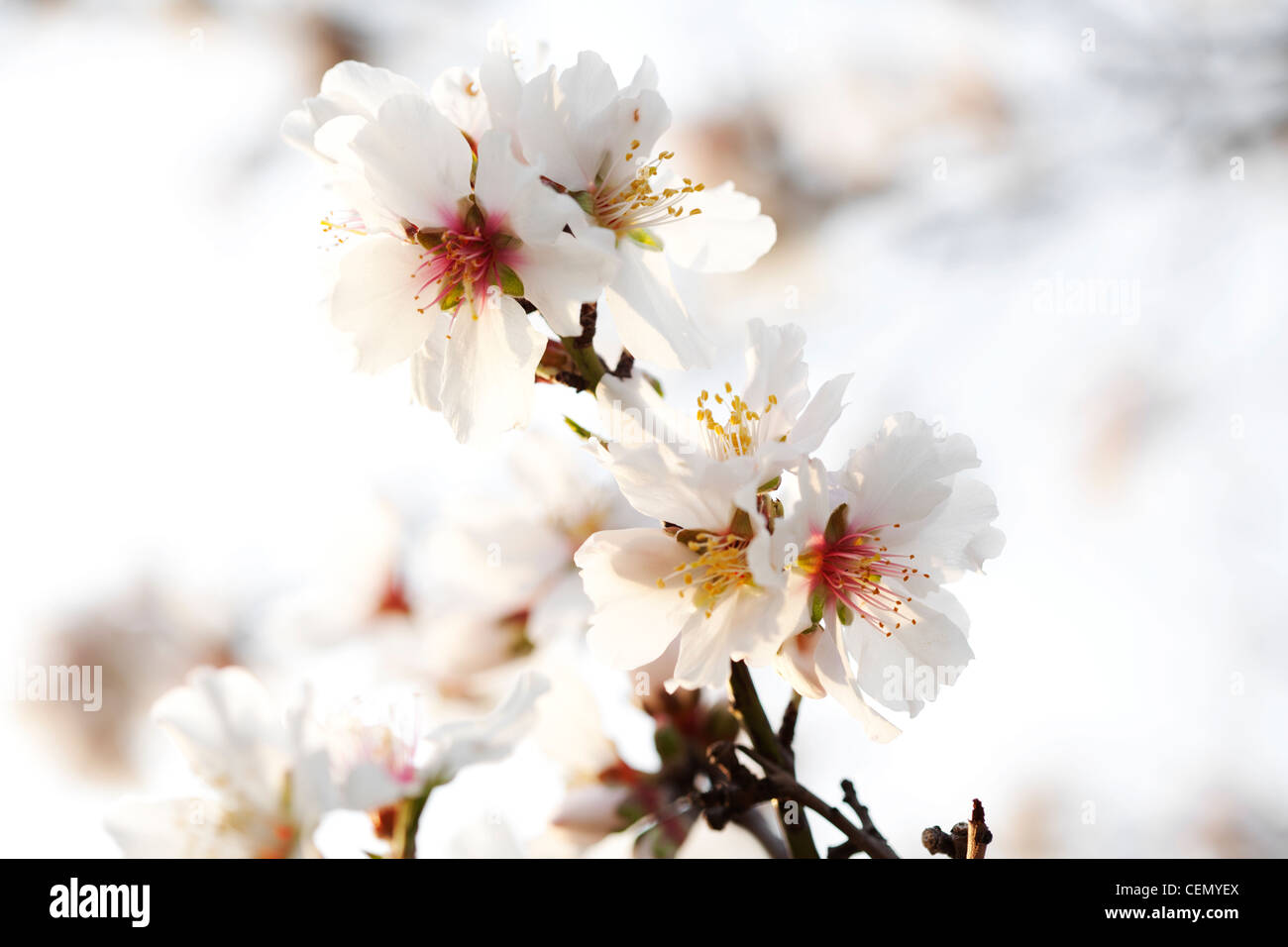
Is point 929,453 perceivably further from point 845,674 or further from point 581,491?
point 581,491

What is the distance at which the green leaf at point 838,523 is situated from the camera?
698 millimetres

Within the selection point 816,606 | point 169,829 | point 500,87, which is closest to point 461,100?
point 500,87

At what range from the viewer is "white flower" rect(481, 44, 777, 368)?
0.71 meters

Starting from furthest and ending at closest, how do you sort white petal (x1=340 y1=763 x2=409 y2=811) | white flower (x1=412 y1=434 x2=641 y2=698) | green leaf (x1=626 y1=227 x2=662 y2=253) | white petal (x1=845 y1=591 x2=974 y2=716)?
white flower (x1=412 y1=434 x2=641 y2=698) → green leaf (x1=626 y1=227 x2=662 y2=253) → white petal (x1=845 y1=591 x2=974 y2=716) → white petal (x1=340 y1=763 x2=409 y2=811)

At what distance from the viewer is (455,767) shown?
0.65m

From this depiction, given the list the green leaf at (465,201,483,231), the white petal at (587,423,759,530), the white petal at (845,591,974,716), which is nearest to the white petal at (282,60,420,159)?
the green leaf at (465,201,483,231)

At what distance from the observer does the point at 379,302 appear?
736mm

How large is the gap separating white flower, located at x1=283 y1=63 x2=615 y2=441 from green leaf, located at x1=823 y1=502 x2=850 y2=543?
242 mm

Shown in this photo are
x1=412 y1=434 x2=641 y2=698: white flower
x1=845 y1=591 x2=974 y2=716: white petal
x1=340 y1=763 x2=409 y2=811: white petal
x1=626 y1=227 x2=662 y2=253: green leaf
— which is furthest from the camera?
x1=412 y1=434 x2=641 y2=698: white flower

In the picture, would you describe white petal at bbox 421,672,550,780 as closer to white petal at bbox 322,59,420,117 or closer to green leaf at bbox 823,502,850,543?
green leaf at bbox 823,502,850,543

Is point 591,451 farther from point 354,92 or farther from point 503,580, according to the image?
point 503,580

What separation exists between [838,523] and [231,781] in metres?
0.47
